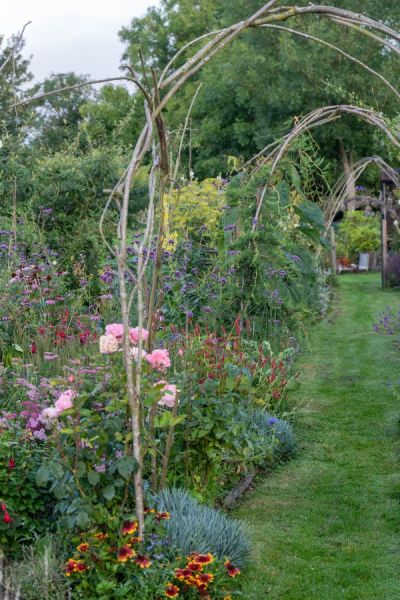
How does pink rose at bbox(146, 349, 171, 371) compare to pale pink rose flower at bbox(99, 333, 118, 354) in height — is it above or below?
below

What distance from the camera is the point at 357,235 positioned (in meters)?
23.3

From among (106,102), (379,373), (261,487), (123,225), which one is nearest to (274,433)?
(261,487)

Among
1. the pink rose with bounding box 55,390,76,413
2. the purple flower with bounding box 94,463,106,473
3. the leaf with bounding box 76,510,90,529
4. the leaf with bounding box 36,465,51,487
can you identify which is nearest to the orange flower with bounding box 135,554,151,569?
the leaf with bounding box 76,510,90,529

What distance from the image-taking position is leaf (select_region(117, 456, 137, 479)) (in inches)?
127

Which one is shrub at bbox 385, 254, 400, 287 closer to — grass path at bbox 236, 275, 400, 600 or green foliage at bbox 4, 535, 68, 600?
grass path at bbox 236, 275, 400, 600

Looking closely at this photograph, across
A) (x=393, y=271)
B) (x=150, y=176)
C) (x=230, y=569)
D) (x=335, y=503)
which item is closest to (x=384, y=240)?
(x=393, y=271)

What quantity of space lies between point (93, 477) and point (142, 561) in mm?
375

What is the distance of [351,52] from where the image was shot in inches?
1048

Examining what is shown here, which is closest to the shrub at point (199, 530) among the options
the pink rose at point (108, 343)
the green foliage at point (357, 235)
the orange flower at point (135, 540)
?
the orange flower at point (135, 540)

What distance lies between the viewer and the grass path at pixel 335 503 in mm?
3828

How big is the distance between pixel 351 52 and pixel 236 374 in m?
23.6

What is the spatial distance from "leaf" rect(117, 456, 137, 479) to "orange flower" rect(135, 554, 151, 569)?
313 millimetres

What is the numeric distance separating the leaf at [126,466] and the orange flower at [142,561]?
1.03 feet

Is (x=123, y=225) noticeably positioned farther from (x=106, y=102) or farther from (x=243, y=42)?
(x=106, y=102)
